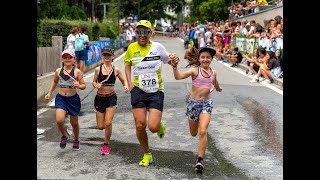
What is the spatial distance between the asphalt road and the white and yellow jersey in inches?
43.2

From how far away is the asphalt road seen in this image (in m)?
6.79

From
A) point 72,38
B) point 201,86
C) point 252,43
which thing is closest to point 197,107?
point 201,86

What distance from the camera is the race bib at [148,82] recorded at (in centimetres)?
716

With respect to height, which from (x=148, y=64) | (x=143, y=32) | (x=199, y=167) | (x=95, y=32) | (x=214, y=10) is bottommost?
(x=199, y=167)

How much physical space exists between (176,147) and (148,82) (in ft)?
5.21

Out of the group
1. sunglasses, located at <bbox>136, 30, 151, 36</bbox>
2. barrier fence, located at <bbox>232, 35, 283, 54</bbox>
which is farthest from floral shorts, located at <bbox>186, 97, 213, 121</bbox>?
barrier fence, located at <bbox>232, 35, 283, 54</bbox>

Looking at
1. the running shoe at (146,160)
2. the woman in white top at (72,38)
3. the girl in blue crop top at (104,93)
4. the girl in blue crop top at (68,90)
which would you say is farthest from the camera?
the woman in white top at (72,38)

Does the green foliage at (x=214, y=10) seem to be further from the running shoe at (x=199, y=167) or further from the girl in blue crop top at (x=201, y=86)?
the running shoe at (x=199, y=167)

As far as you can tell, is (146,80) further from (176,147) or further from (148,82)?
(176,147)

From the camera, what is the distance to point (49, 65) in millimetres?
15797

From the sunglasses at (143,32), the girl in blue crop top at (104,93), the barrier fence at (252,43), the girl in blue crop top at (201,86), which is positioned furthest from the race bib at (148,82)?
the barrier fence at (252,43)

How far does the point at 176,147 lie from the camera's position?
A: 831 cm

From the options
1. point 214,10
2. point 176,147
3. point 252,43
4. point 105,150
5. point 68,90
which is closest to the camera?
point 105,150
